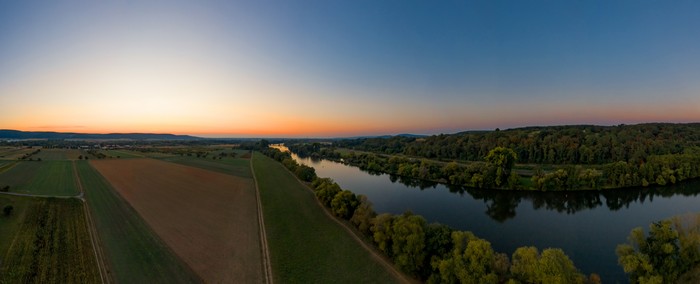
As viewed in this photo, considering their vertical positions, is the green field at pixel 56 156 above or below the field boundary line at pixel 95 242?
above

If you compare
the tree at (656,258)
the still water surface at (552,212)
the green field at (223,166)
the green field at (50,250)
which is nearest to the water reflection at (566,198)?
the still water surface at (552,212)

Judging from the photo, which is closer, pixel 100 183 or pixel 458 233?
pixel 458 233

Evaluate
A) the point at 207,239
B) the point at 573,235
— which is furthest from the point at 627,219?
the point at 207,239

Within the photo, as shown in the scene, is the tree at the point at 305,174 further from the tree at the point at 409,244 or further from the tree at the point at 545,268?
the tree at the point at 545,268

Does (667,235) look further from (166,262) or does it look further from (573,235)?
(166,262)

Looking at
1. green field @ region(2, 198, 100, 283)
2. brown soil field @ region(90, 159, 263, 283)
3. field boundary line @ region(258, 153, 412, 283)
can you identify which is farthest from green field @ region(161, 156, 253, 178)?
field boundary line @ region(258, 153, 412, 283)
